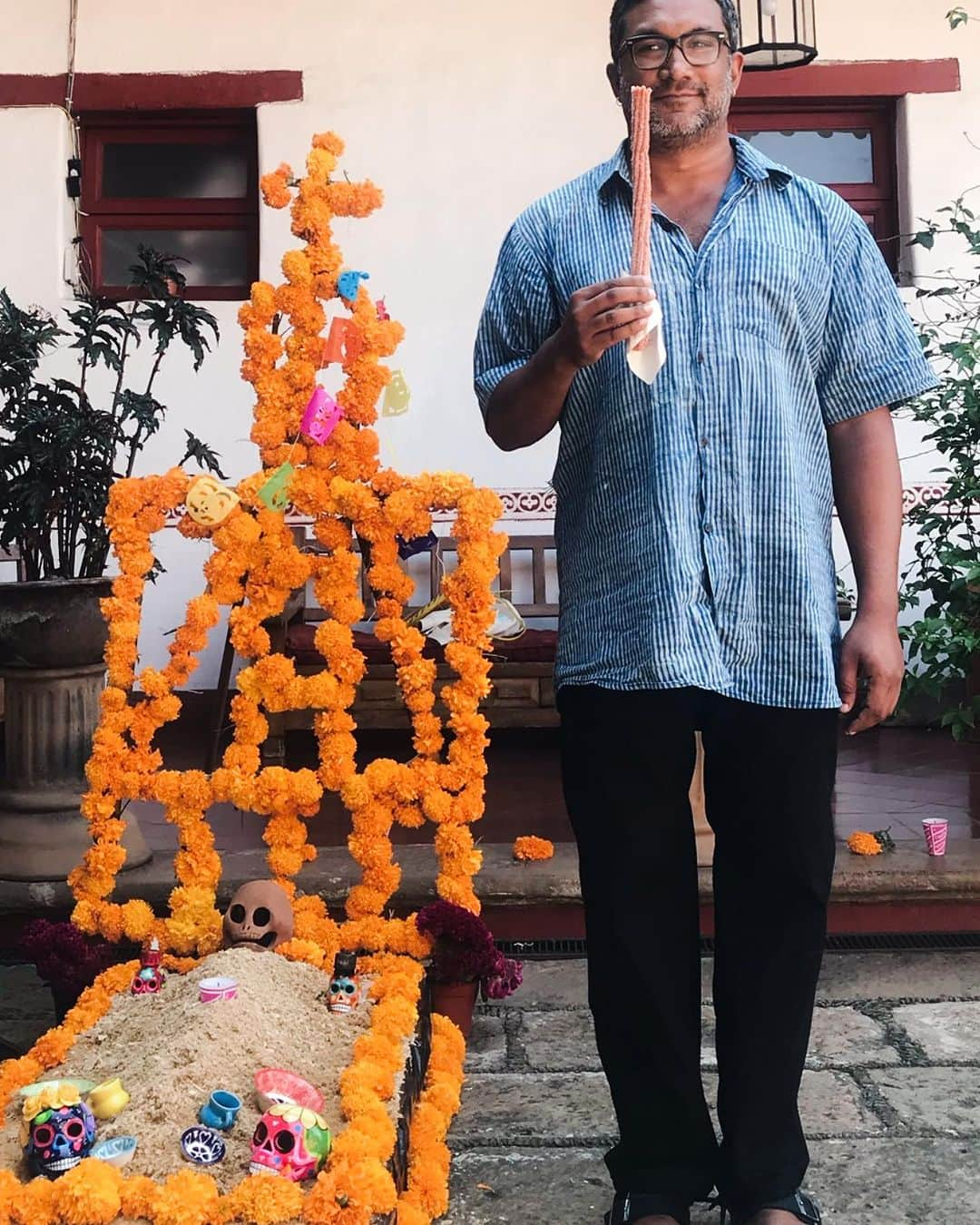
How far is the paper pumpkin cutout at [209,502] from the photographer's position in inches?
114

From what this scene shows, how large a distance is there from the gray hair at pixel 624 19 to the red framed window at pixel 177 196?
165 inches

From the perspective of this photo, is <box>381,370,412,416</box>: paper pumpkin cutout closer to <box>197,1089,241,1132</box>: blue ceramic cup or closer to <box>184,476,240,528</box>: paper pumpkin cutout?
<box>184,476,240,528</box>: paper pumpkin cutout

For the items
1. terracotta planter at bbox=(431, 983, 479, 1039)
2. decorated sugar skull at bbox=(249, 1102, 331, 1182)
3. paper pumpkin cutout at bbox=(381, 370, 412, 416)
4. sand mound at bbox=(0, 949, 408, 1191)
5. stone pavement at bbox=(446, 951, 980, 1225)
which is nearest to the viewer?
decorated sugar skull at bbox=(249, 1102, 331, 1182)

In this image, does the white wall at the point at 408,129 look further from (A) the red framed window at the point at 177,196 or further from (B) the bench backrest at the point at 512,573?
(B) the bench backrest at the point at 512,573

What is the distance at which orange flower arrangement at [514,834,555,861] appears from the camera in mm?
3572

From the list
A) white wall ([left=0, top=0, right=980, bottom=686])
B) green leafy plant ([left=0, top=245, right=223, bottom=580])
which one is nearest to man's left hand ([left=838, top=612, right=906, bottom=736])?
green leafy plant ([left=0, top=245, right=223, bottom=580])

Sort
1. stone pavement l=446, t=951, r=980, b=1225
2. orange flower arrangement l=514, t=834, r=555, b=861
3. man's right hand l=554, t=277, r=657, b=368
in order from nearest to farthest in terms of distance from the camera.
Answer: man's right hand l=554, t=277, r=657, b=368 → stone pavement l=446, t=951, r=980, b=1225 → orange flower arrangement l=514, t=834, r=555, b=861

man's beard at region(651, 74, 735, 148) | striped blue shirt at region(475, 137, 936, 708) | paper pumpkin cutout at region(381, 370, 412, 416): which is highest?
man's beard at region(651, 74, 735, 148)

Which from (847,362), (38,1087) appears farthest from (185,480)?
(847,362)

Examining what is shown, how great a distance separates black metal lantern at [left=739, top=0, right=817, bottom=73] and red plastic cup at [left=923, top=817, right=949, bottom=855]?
9.88ft

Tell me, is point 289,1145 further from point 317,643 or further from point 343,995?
point 317,643

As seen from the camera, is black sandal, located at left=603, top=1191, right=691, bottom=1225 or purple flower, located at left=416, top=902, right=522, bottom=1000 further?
purple flower, located at left=416, top=902, right=522, bottom=1000

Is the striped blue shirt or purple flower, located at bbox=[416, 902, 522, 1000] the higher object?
the striped blue shirt

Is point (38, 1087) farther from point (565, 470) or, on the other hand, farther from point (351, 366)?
point (351, 366)
